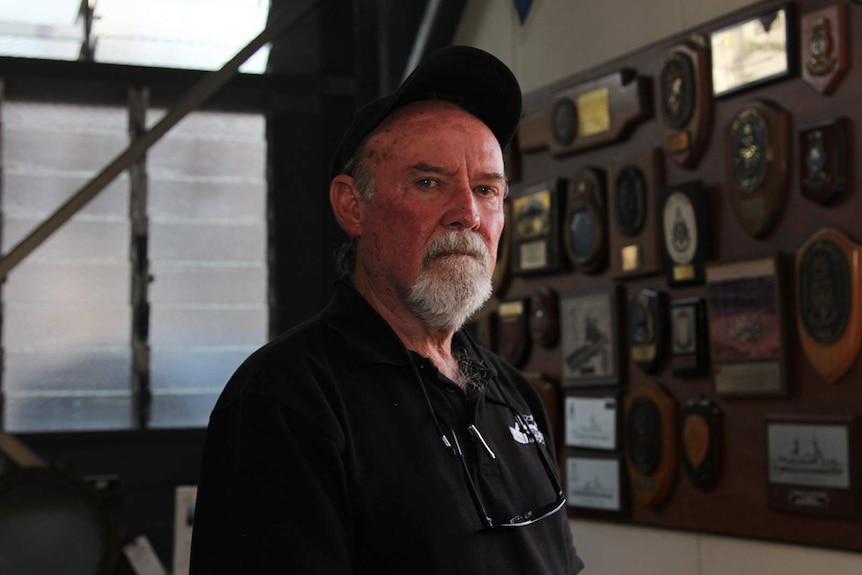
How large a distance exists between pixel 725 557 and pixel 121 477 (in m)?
1.83

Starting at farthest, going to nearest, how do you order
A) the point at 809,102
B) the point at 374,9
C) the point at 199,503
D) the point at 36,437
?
the point at 374,9
the point at 36,437
the point at 809,102
the point at 199,503

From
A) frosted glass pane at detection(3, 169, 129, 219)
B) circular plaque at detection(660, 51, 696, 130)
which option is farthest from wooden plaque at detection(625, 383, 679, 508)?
frosted glass pane at detection(3, 169, 129, 219)

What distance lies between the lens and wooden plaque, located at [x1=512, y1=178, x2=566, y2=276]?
2.66 metres

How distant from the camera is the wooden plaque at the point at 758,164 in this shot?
6.59 ft

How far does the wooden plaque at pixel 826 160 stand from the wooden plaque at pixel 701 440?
462 mm

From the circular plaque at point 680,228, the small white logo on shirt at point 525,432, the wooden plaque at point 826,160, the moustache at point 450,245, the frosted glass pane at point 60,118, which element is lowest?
the small white logo on shirt at point 525,432

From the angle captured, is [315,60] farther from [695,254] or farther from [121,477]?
[695,254]

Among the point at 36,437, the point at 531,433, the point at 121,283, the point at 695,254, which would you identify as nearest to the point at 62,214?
the point at 121,283

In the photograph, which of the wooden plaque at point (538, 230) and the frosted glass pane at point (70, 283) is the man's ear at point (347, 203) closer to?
the wooden plaque at point (538, 230)

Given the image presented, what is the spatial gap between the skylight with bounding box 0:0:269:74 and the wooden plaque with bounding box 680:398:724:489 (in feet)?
6.38

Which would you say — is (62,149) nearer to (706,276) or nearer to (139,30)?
(139,30)

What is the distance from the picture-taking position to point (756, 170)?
81.3 inches


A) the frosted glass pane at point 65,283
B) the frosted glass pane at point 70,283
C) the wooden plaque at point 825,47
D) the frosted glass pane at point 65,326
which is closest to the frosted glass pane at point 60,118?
the frosted glass pane at point 65,283

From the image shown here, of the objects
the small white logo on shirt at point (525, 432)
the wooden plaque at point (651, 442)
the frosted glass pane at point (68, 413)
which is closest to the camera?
the small white logo on shirt at point (525, 432)
